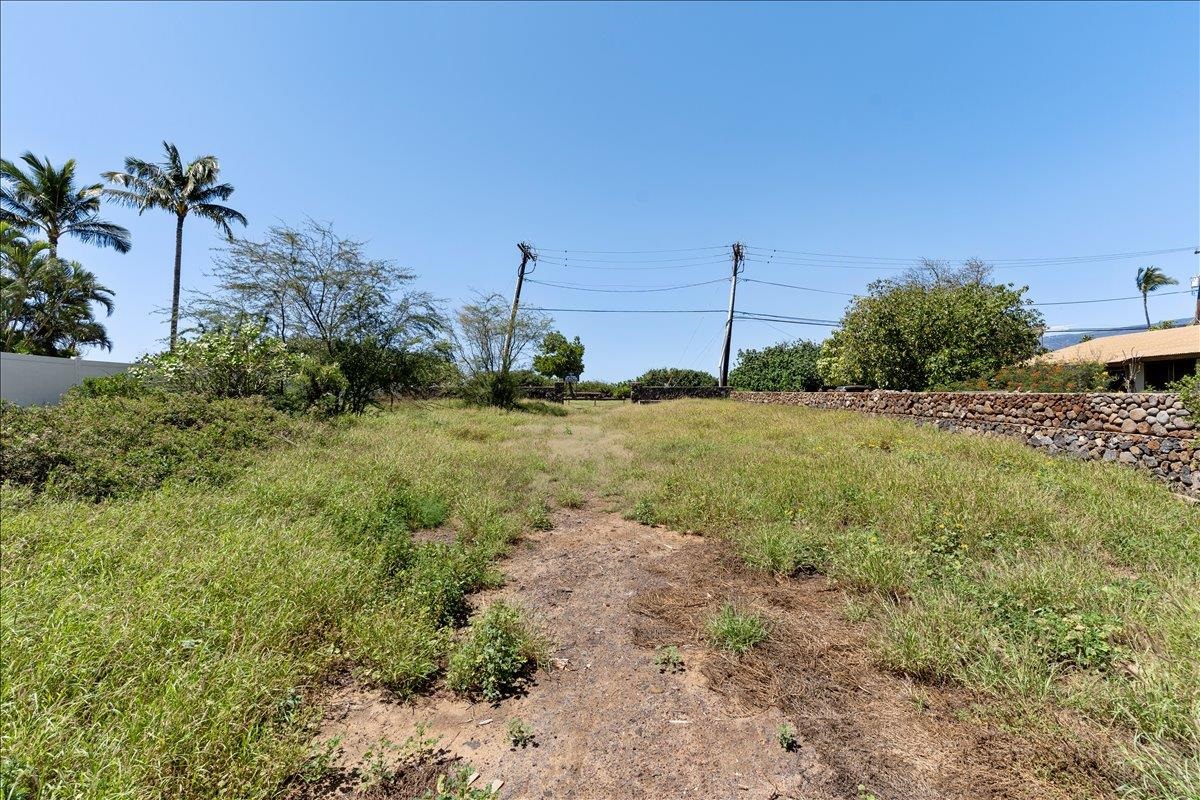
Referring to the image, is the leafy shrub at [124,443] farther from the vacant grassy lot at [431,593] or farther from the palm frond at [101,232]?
the palm frond at [101,232]

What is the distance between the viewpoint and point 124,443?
6680mm

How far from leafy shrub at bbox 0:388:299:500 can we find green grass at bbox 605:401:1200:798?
6.40 m

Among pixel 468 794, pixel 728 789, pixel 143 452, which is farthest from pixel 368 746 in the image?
pixel 143 452

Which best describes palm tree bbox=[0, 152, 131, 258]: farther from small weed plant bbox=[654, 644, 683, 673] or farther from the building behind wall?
the building behind wall

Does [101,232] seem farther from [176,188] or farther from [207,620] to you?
[207,620]

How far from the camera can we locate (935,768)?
207 centimetres

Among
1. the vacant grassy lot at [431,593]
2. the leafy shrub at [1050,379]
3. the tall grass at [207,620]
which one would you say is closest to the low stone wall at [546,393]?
the vacant grassy lot at [431,593]

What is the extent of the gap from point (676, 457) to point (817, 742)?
6644 mm

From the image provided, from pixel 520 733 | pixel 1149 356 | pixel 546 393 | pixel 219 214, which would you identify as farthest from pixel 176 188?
→ pixel 1149 356

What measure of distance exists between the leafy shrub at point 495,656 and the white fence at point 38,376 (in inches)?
638

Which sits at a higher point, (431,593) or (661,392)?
(661,392)

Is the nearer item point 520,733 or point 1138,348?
point 520,733

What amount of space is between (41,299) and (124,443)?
20.4 metres

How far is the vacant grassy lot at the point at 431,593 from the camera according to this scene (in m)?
2.07
